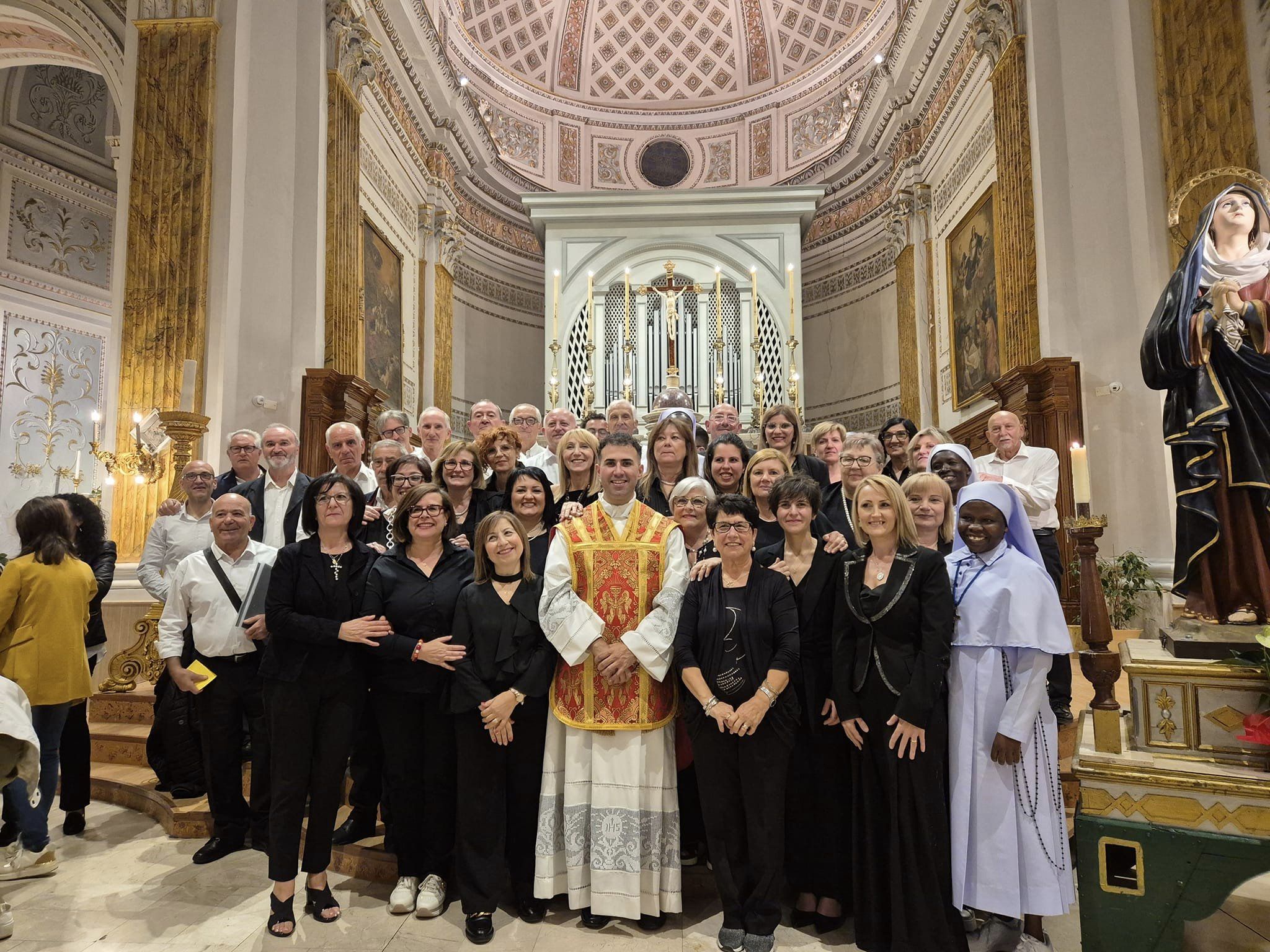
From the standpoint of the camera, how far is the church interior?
2969 millimetres

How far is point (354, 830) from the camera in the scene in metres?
3.71

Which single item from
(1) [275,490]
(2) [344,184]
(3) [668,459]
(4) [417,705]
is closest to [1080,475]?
(3) [668,459]

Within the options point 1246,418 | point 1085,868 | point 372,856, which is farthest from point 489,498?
point 1246,418

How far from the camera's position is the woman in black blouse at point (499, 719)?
308 cm

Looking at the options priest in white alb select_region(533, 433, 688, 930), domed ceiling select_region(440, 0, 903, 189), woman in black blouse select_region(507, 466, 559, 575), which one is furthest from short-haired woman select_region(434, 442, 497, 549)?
domed ceiling select_region(440, 0, 903, 189)

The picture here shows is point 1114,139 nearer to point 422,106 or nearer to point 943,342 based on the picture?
point 943,342

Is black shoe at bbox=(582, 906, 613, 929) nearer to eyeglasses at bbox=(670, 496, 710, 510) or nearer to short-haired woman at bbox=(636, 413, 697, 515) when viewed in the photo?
eyeglasses at bbox=(670, 496, 710, 510)

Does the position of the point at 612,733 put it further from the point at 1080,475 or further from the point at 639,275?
the point at 639,275

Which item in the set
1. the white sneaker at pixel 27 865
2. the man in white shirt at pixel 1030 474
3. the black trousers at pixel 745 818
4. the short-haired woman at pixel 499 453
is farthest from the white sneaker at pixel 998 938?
the white sneaker at pixel 27 865

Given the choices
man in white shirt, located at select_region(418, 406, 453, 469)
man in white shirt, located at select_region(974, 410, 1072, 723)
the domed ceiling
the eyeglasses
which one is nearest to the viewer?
the eyeglasses

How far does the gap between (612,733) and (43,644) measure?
2.76m

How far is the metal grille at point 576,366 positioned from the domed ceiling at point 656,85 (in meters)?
3.51

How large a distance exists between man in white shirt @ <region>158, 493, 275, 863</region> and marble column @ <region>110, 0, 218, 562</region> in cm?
318

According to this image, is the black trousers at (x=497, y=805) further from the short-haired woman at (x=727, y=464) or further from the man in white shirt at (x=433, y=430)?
the man in white shirt at (x=433, y=430)
